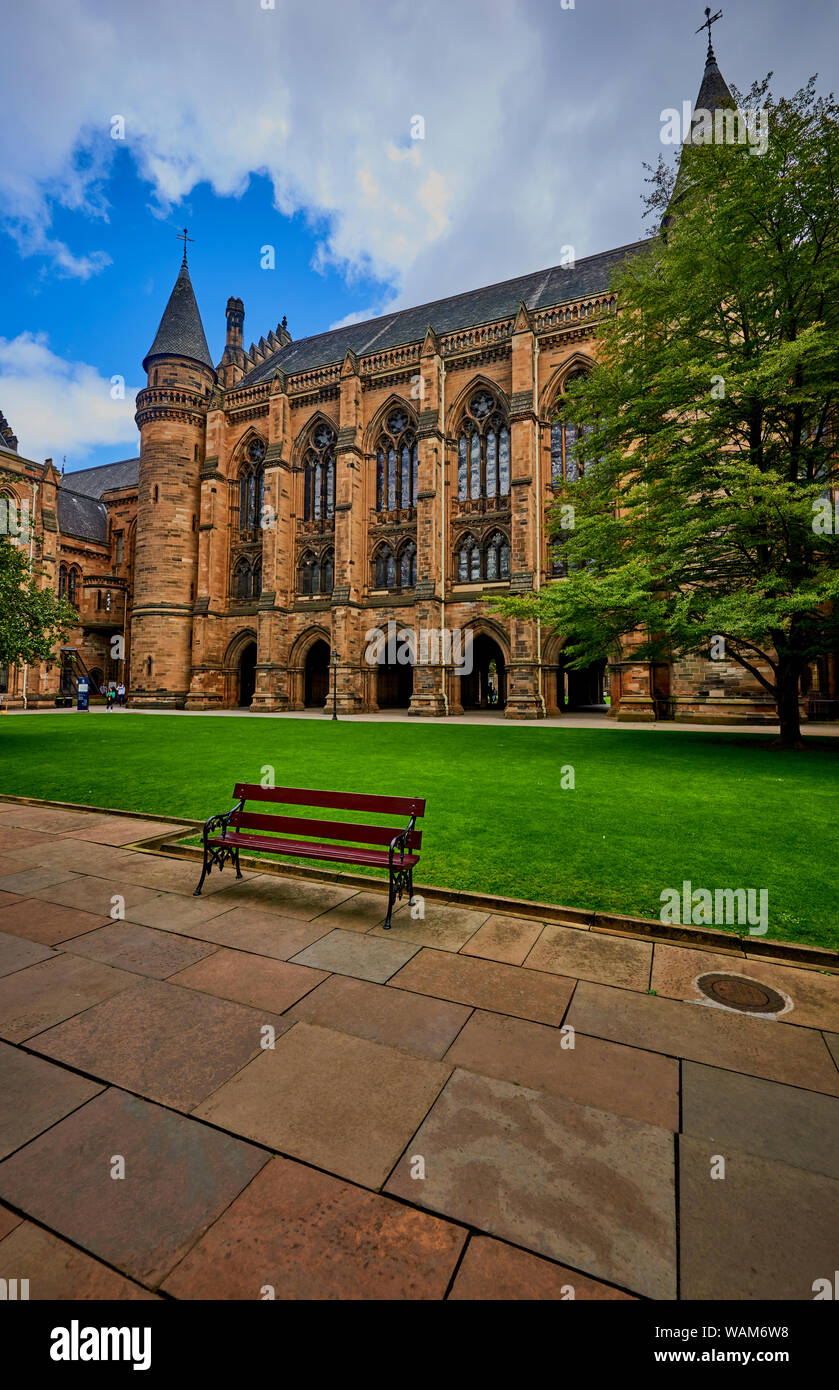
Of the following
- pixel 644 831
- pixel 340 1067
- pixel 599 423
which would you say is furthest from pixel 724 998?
pixel 599 423

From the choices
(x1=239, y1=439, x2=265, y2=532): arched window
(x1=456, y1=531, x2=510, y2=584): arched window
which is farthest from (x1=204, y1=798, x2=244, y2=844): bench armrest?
(x1=239, y1=439, x2=265, y2=532): arched window

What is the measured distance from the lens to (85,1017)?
2.91m

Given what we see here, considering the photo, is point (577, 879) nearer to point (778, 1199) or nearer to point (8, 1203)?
point (778, 1199)

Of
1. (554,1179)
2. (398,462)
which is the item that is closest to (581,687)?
(398,462)

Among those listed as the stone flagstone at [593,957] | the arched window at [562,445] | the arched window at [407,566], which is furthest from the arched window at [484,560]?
the stone flagstone at [593,957]

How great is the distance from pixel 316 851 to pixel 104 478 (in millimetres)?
61388

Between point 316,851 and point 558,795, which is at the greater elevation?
point 316,851

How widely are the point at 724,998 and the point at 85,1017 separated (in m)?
3.44

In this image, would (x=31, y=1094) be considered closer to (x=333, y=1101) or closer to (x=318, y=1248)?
(x=333, y=1101)

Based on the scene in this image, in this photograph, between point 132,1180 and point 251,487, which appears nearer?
point 132,1180

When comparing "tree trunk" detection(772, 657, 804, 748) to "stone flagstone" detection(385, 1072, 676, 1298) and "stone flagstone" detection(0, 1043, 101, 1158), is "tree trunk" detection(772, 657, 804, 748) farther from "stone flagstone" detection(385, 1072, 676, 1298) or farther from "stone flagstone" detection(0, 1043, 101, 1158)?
"stone flagstone" detection(0, 1043, 101, 1158)

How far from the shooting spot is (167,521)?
33.2 m

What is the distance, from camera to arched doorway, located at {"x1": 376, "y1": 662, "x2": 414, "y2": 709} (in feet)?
103

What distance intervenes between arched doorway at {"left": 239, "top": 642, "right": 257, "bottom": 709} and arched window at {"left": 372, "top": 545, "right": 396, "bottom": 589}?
30.3ft
